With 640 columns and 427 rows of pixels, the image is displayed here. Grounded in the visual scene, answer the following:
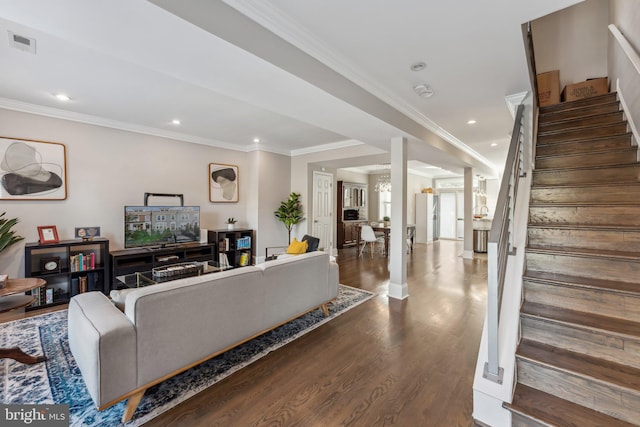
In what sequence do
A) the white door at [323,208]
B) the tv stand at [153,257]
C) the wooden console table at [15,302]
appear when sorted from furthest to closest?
the white door at [323,208] < the tv stand at [153,257] < the wooden console table at [15,302]

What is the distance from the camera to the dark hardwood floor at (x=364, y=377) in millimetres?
1652

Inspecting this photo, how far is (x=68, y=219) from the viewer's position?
3.85 metres

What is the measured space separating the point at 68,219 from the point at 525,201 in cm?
570

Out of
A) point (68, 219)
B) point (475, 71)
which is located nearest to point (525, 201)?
point (475, 71)

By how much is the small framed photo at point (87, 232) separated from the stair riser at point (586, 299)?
17.0 feet

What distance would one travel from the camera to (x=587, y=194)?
2416mm

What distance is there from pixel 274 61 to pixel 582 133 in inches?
139

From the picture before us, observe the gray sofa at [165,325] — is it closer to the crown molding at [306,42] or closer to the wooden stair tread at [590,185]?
the crown molding at [306,42]

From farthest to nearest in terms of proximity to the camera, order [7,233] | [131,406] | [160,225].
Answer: [160,225] < [7,233] < [131,406]

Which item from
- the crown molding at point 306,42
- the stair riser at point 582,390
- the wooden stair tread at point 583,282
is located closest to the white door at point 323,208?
the crown molding at point 306,42

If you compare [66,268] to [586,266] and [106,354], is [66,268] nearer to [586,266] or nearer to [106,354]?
[106,354]

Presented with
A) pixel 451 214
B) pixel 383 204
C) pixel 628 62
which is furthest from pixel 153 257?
pixel 451 214

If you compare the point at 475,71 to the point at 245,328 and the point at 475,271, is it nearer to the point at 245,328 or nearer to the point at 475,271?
the point at 245,328

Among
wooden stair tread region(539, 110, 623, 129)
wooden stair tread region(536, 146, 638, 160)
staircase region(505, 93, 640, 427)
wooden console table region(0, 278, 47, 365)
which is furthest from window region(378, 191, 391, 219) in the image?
wooden console table region(0, 278, 47, 365)
